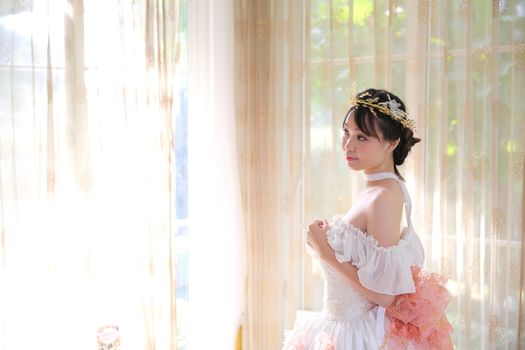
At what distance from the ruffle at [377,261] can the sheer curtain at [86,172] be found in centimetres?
98

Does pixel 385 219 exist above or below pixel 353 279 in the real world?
above

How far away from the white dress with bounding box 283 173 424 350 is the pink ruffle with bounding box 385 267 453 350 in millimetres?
43

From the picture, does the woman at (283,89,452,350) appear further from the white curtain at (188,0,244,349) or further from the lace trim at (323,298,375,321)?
the white curtain at (188,0,244,349)

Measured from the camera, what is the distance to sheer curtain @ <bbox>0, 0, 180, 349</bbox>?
1992 millimetres

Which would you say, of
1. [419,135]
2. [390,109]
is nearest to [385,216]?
[390,109]

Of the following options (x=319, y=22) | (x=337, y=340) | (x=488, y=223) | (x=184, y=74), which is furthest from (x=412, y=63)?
(x=337, y=340)

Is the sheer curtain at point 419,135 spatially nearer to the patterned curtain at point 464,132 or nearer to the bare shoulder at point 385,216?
the patterned curtain at point 464,132

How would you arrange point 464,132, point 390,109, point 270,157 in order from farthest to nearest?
point 270,157, point 464,132, point 390,109

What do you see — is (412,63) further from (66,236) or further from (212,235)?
(66,236)

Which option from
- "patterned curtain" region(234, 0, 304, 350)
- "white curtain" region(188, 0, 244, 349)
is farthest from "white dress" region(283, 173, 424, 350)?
"white curtain" region(188, 0, 244, 349)

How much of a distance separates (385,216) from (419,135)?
856 millimetres

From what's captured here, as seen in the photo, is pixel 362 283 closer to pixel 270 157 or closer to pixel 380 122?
pixel 380 122

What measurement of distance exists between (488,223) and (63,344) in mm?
1805

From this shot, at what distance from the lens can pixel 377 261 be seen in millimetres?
1739
